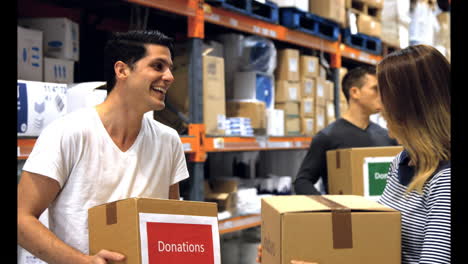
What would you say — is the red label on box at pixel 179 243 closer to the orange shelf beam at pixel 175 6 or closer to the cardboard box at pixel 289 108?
the orange shelf beam at pixel 175 6

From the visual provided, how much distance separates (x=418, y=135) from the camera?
1.65 metres

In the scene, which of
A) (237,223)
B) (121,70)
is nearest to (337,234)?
(121,70)

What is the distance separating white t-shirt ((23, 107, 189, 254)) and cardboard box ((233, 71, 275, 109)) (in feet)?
8.56

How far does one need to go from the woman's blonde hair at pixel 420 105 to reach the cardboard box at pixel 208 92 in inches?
96.4

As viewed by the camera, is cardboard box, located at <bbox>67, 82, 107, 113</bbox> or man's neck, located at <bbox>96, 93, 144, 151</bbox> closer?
man's neck, located at <bbox>96, 93, 144, 151</bbox>

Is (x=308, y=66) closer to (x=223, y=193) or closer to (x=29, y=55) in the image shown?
(x=223, y=193)

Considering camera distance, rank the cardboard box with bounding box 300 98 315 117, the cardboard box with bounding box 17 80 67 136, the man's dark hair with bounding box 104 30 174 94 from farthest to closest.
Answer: the cardboard box with bounding box 300 98 315 117, the cardboard box with bounding box 17 80 67 136, the man's dark hair with bounding box 104 30 174 94

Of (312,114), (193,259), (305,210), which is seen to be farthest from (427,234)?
(312,114)

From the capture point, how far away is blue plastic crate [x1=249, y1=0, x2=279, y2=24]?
4734 millimetres

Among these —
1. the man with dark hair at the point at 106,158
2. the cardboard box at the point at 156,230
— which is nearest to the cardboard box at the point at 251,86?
the man with dark hair at the point at 106,158

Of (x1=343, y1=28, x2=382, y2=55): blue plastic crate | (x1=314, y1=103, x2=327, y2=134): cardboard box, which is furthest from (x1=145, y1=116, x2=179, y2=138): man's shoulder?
(x1=343, y1=28, x2=382, y2=55): blue plastic crate

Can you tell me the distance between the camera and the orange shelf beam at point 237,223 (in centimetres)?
425

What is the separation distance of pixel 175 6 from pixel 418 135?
242 centimetres

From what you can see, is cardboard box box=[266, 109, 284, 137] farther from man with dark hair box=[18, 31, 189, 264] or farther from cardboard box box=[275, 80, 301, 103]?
man with dark hair box=[18, 31, 189, 264]
